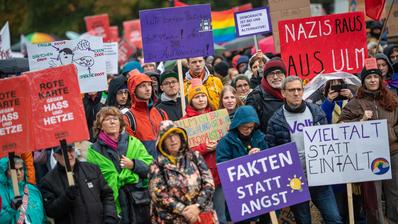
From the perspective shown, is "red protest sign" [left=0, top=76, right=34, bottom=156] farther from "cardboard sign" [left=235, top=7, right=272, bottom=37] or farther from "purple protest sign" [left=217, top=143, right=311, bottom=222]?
"cardboard sign" [left=235, top=7, right=272, bottom=37]

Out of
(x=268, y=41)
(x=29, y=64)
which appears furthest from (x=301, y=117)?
(x=268, y=41)

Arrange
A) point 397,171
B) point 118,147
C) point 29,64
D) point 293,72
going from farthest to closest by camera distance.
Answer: point 29,64, point 293,72, point 397,171, point 118,147

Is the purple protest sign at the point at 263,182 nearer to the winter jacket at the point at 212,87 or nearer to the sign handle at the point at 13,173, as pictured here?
the sign handle at the point at 13,173

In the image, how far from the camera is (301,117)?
1023cm

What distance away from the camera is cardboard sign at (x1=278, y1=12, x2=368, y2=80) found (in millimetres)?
11633

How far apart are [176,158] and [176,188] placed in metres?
0.29

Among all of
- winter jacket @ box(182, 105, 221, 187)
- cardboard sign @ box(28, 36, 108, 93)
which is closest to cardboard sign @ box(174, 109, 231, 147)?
winter jacket @ box(182, 105, 221, 187)

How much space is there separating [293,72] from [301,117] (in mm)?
1447

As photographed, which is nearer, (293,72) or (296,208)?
(296,208)

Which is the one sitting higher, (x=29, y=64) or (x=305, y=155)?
(x=29, y=64)

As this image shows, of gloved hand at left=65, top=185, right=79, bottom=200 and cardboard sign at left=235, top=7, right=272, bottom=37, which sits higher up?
cardboard sign at left=235, top=7, right=272, bottom=37

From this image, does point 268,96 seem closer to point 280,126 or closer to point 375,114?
point 280,126

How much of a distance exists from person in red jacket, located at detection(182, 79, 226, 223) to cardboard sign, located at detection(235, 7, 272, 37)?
4539mm

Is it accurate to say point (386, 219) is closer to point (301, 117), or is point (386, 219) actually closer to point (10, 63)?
point (301, 117)
